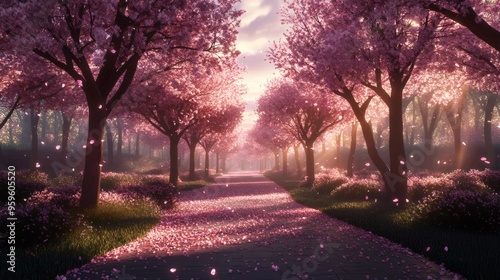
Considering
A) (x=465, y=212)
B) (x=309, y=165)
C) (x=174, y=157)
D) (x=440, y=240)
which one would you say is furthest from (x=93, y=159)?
(x=309, y=165)

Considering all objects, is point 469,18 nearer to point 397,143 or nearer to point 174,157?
point 397,143

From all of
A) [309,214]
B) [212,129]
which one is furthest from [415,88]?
[212,129]

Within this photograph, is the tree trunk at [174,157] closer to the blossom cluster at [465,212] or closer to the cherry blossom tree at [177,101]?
the cherry blossom tree at [177,101]

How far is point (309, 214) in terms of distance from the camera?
15.8 meters

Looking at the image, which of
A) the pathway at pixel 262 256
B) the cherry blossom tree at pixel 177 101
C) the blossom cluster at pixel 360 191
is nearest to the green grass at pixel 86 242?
the pathway at pixel 262 256

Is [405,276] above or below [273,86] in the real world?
below

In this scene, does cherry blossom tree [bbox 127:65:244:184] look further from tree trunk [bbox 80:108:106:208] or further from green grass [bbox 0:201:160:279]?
green grass [bbox 0:201:160:279]

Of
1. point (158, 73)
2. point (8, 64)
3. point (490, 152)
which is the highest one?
point (8, 64)

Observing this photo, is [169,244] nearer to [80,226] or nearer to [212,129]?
[80,226]

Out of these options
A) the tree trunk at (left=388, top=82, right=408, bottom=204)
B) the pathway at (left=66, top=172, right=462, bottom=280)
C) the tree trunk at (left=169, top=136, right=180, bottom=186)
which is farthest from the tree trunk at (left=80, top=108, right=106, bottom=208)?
the tree trunk at (left=169, top=136, right=180, bottom=186)

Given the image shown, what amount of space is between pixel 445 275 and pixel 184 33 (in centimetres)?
1092

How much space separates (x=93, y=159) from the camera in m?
13.2

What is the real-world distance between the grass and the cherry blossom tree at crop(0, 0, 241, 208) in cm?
806

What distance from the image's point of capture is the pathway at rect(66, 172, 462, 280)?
695cm
